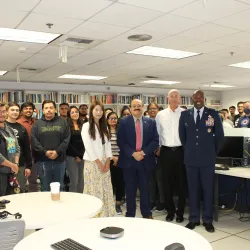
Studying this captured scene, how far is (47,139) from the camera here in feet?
12.8

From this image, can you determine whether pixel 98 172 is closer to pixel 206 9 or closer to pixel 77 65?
pixel 206 9

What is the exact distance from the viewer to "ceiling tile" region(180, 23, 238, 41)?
442 cm

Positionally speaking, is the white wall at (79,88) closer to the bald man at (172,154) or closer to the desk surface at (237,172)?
the bald man at (172,154)

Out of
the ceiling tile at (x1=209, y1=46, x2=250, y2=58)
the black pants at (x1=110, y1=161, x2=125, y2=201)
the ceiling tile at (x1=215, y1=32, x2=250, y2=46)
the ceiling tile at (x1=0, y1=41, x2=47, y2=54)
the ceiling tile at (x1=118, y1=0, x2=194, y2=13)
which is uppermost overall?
the ceiling tile at (x1=209, y1=46, x2=250, y2=58)

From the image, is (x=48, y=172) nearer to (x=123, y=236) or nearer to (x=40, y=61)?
(x=123, y=236)

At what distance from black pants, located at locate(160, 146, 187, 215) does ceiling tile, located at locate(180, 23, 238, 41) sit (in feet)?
5.88

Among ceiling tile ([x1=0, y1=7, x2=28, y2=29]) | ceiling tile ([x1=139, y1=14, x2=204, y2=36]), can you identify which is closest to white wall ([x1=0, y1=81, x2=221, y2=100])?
ceiling tile ([x1=0, y1=7, x2=28, y2=29])

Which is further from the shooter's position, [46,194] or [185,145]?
[185,145]

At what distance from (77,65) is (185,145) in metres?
4.11

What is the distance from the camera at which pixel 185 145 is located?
149 inches

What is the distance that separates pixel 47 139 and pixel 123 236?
2.56 metres

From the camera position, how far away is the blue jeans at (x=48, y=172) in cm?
386

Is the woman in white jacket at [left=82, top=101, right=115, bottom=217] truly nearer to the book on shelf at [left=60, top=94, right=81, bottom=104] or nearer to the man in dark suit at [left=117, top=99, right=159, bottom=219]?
the man in dark suit at [left=117, top=99, right=159, bottom=219]

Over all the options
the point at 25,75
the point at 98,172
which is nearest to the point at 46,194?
the point at 98,172
